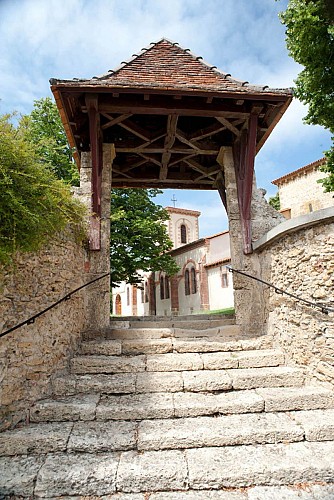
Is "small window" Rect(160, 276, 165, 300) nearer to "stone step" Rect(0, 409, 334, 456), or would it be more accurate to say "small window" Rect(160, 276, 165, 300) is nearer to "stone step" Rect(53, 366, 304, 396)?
"stone step" Rect(53, 366, 304, 396)

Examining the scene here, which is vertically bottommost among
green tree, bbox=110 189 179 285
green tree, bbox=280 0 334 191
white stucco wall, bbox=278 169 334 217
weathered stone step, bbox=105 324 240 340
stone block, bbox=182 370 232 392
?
stone block, bbox=182 370 232 392

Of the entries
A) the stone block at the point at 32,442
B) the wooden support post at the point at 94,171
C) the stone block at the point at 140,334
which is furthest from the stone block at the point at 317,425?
the wooden support post at the point at 94,171

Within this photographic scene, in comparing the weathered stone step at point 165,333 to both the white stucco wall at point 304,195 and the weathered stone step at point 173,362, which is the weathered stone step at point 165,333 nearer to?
the weathered stone step at point 173,362

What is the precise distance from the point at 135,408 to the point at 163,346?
1.24 m

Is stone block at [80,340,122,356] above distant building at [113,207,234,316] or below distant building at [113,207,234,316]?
below

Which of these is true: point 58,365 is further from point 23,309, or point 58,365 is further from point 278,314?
point 278,314

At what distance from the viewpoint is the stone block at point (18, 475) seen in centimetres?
236

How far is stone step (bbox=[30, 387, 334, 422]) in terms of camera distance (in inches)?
126

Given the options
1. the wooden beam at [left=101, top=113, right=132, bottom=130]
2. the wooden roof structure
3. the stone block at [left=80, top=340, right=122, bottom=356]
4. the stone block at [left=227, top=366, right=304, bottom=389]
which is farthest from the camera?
the wooden beam at [left=101, top=113, right=132, bottom=130]

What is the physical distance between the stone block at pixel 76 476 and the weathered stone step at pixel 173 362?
4.28 ft

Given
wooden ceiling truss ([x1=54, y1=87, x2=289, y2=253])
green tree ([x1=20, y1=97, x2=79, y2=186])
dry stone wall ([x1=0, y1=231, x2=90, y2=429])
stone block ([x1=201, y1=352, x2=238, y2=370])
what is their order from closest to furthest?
dry stone wall ([x1=0, y1=231, x2=90, y2=429]) → stone block ([x1=201, y1=352, x2=238, y2=370]) → wooden ceiling truss ([x1=54, y1=87, x2=289, y2=253]) → green tree ([x1=20, y1=97, x2=79, y2=186])

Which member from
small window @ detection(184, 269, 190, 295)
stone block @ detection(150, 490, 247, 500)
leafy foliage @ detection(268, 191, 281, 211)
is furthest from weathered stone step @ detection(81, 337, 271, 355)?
leafy foliage @ detection(268, 191, 281, 211)

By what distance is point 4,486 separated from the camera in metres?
2.38

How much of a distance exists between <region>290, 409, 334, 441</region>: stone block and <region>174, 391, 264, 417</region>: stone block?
399 mm
